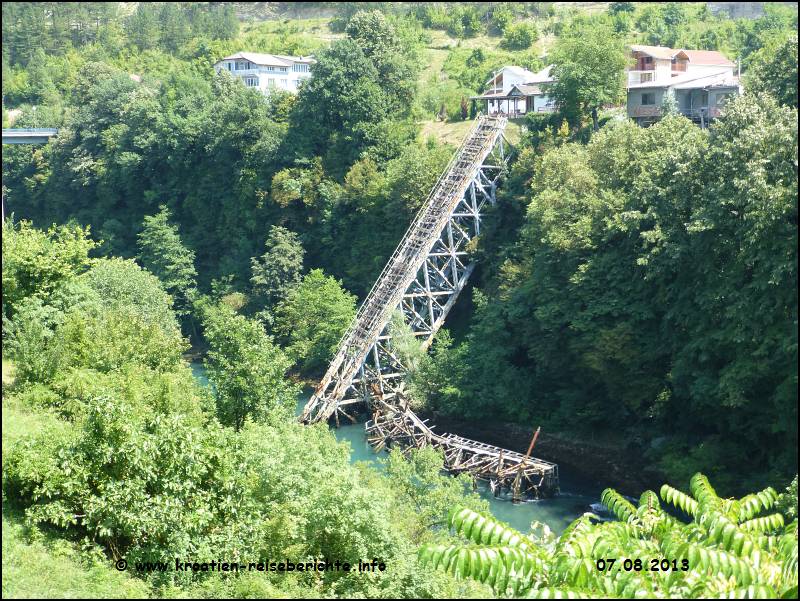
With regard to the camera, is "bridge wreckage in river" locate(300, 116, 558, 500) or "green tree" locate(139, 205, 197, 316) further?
"green tree" locate(139, 205, 197, 316)

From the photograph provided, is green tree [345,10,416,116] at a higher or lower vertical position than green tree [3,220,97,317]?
higher

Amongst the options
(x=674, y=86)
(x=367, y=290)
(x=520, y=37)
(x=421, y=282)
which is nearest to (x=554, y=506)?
(x=421, y=282)

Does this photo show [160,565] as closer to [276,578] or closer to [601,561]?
[276,578]

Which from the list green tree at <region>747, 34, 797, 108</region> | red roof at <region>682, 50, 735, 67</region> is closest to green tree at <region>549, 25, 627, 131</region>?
red roof at <region>682, 50, 735, 67</region>

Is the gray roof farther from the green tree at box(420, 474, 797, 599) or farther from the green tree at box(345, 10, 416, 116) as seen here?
the green tree at box(420, 474, 797, 599)

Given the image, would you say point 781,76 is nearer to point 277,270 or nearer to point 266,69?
point 277,270

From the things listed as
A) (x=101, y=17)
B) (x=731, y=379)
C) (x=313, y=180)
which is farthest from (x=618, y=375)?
(x=101, y=17)

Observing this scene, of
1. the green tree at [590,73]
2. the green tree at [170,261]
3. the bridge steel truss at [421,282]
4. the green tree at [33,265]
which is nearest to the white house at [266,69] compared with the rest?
the green tree at [170,261]
